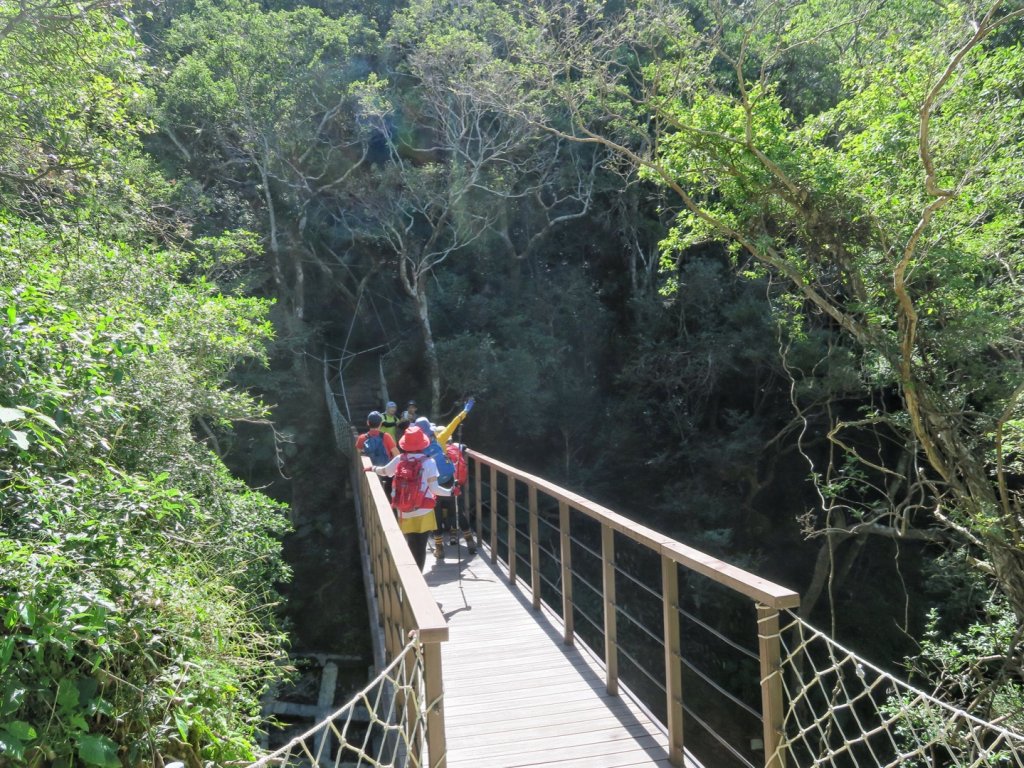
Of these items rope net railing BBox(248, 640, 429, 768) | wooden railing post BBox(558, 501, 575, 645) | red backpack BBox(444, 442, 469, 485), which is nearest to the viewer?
rope net railing BBox(248, 640, 429, 768)

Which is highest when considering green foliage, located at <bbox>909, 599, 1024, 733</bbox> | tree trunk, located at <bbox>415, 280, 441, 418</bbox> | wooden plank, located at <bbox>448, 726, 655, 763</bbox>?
tree trunk, located at <bbox>415, 280, 441, 418</bbox>

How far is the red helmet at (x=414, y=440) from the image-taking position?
4590 mm

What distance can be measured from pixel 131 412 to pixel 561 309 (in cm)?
1170

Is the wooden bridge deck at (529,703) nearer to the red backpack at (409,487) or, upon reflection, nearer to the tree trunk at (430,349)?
the red backpack at (409,487)

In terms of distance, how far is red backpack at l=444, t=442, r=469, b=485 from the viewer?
6113mm

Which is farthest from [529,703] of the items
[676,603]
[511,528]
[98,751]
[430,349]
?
[430,349]

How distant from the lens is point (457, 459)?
6332mm

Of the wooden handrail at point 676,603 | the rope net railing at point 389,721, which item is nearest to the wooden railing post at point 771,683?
the wooden handrail at point 676,603

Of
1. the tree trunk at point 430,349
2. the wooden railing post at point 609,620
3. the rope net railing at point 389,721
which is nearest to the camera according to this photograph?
the rope net railing at point 389,721

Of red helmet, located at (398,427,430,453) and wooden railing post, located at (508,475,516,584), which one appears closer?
red helmet, located at (398,427,430,453)

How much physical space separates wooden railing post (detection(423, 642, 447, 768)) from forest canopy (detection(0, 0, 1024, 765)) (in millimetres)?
965

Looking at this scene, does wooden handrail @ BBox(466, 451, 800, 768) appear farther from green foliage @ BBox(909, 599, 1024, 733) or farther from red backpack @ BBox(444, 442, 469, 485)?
green foliage @ BBox(909, 599, 1024, 733)

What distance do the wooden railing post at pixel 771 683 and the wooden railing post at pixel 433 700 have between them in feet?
3.00

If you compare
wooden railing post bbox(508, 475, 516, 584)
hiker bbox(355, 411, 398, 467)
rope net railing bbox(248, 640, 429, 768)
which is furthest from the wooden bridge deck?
hiker bbox(355, 411, 398, 467)
